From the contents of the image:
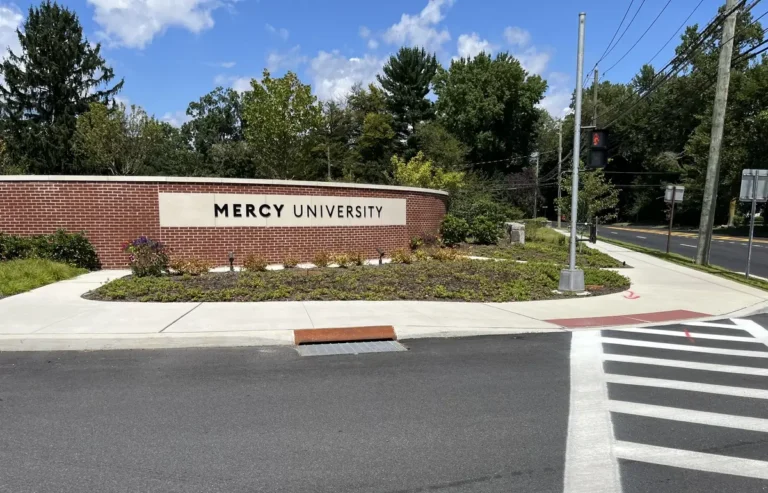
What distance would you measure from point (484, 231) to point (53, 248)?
1443 centimetres

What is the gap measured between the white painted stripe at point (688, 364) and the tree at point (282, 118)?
85.7ft

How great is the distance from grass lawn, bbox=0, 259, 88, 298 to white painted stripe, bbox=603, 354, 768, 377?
390 inches

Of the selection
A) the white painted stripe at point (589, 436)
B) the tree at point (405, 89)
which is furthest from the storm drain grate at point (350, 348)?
the tree at point (405, 89)

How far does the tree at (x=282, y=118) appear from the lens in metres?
29.5

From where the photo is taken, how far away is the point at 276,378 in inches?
214

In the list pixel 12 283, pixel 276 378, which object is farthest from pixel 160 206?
pixel 276 378

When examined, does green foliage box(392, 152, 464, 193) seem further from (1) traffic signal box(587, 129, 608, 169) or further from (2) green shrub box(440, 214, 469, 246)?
(1) traffic signal box(587, 129, 608, 169)

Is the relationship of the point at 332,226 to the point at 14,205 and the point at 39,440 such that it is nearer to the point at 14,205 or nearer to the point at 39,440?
the point at 14,205

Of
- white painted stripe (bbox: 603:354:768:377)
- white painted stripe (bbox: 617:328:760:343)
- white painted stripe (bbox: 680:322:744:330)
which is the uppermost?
white painted stripe (bbox: 603:354:768:377)

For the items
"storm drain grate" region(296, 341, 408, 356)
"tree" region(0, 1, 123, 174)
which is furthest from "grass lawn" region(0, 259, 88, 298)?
"tree" region(0, 1, 123, 174)

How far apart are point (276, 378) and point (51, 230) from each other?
32.4 feet

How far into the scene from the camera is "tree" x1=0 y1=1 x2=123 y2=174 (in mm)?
42969

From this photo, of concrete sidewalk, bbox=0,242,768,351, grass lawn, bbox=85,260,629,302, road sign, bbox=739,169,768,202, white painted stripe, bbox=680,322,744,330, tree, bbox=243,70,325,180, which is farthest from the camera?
tree, bbox=243,70,325,180

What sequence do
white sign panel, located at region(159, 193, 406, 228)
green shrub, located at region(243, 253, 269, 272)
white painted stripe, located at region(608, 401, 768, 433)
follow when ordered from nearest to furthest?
white painted stripe, located at region(608, 401, 768, 433) → green shrub, located at region(243, 253, 269, 272) → white sign panel, located at region(159, 193, 406, 228)
